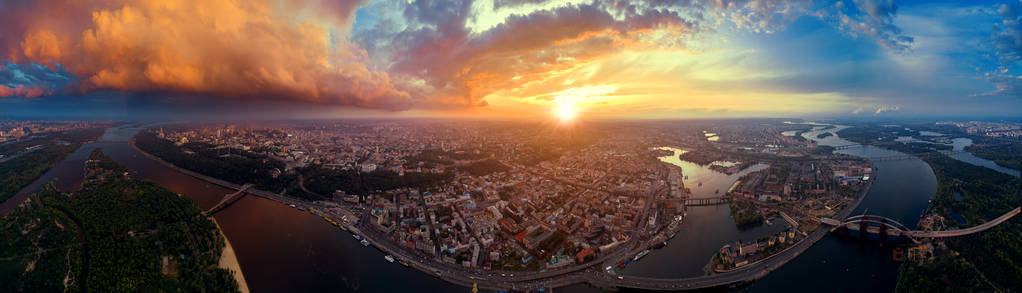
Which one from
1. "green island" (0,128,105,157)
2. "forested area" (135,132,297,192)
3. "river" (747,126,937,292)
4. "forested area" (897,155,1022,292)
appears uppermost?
"green island" (0,128,105,157)

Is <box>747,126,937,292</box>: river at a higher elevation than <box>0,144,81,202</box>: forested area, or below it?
below

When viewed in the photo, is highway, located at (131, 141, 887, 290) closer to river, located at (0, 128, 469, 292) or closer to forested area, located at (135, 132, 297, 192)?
river, located at (0, 128, 469, 292)

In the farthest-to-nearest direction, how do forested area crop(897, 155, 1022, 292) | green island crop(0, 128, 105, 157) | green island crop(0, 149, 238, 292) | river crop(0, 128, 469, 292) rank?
green island crop(0, 128, 105, 157) < river crop(0, 128, 469, 292) < forested area crop(897, 155, 1022, 292) < green island crop(0, 149, 238, 292)

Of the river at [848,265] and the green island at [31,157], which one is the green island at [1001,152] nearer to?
the river at [848,265]

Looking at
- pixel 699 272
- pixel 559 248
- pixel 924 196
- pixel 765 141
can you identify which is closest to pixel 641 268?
pixel 699 272

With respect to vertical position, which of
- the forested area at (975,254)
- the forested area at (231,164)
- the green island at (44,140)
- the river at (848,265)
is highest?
the green island at (44,140)

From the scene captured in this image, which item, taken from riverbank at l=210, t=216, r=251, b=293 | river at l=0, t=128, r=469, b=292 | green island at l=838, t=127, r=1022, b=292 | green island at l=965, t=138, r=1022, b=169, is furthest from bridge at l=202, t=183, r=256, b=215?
green island at l=965, t=138, r=1022, b=169

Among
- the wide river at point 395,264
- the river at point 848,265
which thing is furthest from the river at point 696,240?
the river at point 848,265
